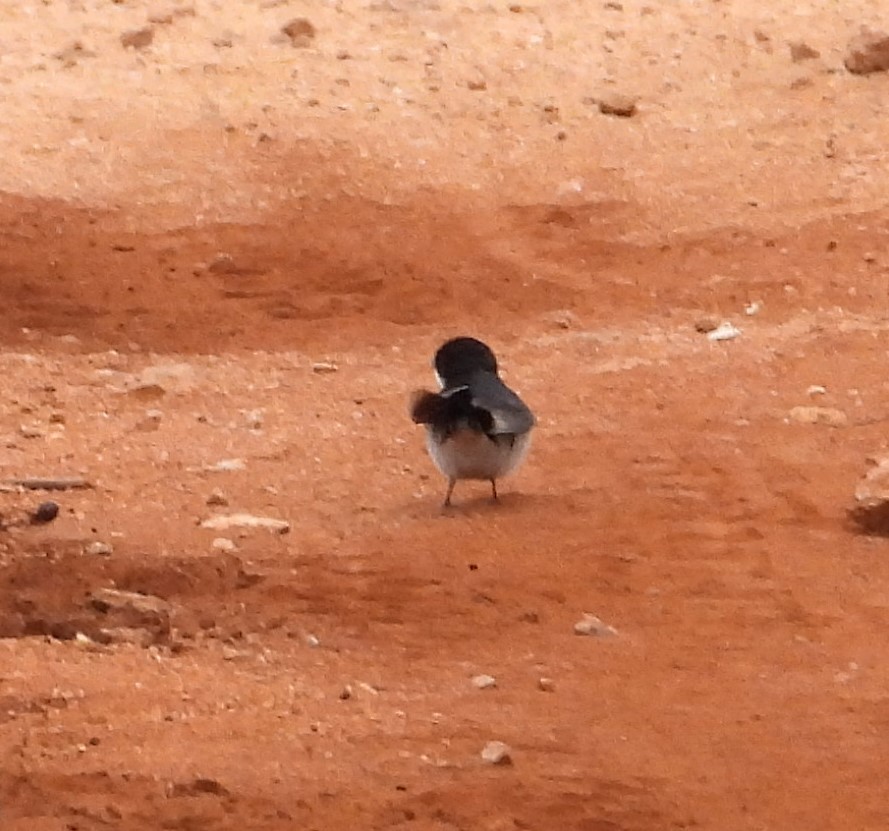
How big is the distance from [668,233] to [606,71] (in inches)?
80.3

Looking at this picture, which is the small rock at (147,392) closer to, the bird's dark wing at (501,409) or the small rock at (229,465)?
the small rock at (229,465)

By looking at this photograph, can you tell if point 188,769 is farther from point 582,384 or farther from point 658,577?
point 582,384

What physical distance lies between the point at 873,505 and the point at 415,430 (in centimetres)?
206

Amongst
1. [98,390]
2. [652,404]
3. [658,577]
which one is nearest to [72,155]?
[98,390]

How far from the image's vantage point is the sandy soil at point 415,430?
3.60 metres

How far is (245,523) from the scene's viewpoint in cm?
530

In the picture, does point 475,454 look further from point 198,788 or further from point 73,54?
point 73,54

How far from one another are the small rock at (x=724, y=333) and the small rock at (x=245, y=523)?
300 cm

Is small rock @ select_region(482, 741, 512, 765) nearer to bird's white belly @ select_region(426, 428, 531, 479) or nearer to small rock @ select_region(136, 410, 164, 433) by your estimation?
bird's white belly @ select_region(426, 428, 531, 479)

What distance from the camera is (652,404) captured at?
6773mm

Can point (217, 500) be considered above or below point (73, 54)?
above

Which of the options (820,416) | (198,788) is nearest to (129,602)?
(198,788)

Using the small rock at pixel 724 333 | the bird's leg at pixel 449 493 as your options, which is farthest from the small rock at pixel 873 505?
the small rock at pixel 724 333

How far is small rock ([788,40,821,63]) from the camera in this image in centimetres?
1098
